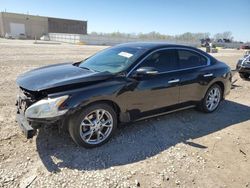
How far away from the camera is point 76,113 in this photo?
3238 millimetres

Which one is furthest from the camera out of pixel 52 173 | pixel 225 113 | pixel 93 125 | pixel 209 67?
pixel 225 113

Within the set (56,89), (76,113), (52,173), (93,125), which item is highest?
(56,89)

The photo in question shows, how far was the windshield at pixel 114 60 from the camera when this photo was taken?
3891mm

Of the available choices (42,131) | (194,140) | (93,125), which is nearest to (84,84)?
(93,125)

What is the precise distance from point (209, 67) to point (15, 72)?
23.9 feet

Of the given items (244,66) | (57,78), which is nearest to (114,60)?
(57,78)

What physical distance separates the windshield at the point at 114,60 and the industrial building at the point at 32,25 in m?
63.4

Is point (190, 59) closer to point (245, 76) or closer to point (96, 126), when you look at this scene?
point (96, 126)

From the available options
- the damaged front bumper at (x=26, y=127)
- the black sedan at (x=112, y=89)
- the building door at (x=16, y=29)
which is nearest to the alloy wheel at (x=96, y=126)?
the black sedan at (x=112, y=89)

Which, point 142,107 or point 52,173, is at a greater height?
point 142,107

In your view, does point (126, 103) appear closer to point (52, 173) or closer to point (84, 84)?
point (84, 84)

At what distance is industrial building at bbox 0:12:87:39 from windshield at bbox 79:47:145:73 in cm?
6342

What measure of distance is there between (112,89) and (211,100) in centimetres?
283

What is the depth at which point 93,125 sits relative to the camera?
349 centimetres
